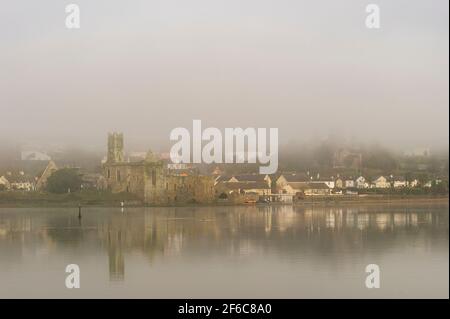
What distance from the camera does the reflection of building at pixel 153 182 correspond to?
45.2 metres

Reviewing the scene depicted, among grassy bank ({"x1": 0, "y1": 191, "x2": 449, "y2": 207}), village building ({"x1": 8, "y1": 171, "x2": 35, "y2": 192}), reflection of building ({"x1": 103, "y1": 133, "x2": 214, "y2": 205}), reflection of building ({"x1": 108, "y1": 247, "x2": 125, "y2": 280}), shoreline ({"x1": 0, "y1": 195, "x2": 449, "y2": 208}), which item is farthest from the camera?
reflection of building ({"x1": 103, "y1": 133, "x2": 214, "y2": 205})

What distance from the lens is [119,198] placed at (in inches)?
1791

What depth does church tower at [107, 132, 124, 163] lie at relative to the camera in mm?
46156

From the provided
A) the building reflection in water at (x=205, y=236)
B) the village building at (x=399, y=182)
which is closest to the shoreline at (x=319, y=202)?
the village building at (x=399, y=182)

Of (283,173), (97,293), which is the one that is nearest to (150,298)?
(97,293)

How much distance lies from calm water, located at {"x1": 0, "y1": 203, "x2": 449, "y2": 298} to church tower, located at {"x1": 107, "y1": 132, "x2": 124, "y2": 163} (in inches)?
843

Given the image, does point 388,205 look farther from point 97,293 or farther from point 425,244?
point 97,293

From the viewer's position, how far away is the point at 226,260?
620 inches

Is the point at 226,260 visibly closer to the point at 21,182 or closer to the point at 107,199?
the point at 21,182

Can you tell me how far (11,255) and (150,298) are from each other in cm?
594

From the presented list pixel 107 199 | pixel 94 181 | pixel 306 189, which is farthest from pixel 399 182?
pixel 94 181

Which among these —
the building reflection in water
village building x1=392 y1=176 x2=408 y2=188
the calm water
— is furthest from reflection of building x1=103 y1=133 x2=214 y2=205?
the calm water

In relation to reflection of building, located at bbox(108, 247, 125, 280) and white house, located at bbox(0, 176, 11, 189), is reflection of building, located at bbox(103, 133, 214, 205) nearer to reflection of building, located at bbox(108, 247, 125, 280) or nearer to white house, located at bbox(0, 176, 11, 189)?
white house, located at bbox(0, 176, 11, 189)

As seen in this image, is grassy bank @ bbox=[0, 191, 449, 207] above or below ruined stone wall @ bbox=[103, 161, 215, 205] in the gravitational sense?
below
